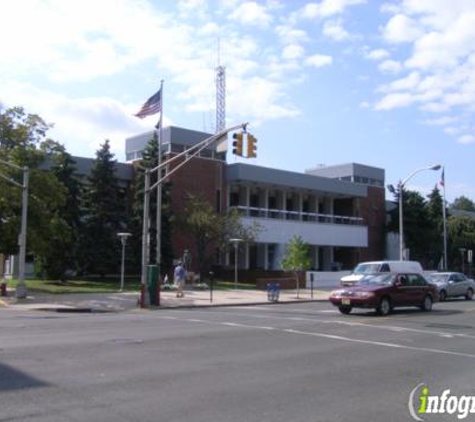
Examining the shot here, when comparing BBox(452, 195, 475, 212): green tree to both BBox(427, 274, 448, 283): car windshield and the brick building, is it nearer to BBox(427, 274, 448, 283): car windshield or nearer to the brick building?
the brick building

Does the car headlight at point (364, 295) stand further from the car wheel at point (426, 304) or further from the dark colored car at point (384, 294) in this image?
the car wheel at point (426, 304)

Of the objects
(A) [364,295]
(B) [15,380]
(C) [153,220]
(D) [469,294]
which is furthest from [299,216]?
(B) [15,380]

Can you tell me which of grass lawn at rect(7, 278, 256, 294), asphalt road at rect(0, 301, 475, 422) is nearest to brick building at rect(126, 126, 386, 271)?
grass lawn at rect(7, 278, 256, 294)

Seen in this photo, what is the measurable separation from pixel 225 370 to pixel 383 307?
13.3 m

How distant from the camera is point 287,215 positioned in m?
61.2

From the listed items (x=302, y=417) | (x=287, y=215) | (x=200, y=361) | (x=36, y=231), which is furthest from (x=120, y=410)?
(x=287, y=215)

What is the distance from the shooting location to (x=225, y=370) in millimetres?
10570

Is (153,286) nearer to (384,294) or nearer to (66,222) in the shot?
(384,294)

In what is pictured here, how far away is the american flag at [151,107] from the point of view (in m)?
33.1

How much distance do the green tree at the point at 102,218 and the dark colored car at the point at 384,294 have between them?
2402cm

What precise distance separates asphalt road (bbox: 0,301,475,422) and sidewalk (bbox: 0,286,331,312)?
340 inches

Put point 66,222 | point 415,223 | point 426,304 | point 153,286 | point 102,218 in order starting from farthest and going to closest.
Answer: point 415,223 < point 102,218 < point 66,222 < point 153,286 < point 426,304

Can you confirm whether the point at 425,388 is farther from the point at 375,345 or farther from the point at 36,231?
the point at 36,231

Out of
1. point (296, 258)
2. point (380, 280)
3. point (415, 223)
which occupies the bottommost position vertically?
point (380, 280)
